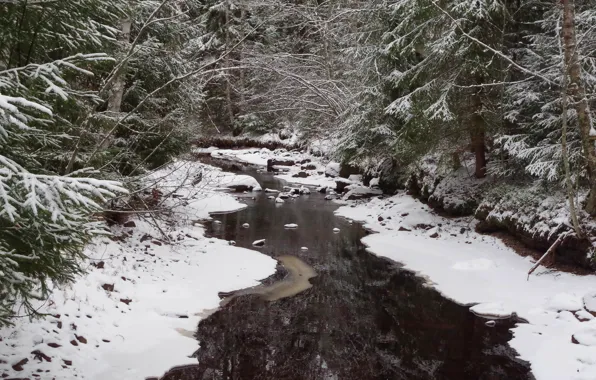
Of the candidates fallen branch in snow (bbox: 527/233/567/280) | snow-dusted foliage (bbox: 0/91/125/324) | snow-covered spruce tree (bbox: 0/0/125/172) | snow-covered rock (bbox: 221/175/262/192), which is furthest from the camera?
snow-covered rock (bbox: 221/175/262/192)

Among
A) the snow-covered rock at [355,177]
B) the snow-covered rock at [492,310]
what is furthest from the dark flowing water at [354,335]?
the snow-covered rock at [355,177]

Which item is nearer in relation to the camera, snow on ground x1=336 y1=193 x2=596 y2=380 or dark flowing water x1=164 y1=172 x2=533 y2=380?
dark flowing water x1=164 y1=172 x2=533 y2=380

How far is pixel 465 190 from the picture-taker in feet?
44.3

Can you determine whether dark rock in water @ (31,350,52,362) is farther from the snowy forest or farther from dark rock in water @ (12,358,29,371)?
the snowy forest

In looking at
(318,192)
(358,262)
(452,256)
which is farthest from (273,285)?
(318,192)

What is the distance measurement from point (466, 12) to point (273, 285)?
7897mm

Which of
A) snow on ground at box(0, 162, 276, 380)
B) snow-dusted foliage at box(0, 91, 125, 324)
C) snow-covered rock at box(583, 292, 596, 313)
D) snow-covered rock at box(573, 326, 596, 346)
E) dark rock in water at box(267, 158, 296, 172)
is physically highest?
snow-dusted foliage at box(0, 91, 125, 324)

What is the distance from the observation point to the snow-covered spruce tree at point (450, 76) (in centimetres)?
1151

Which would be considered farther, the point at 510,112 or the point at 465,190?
the point at 465,190

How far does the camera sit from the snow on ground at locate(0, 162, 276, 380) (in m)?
5.22

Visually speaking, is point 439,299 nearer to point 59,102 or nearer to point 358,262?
point 358,262

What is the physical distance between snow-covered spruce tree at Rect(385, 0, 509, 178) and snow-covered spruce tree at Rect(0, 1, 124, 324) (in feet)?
29.7

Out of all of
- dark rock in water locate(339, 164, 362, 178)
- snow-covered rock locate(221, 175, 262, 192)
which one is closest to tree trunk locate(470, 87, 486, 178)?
dark rock in water locate(339, 164, 362, 178)

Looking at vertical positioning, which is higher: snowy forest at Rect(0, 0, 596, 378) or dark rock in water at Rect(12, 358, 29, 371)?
snowy forest at Rect(0, 0, 596, 378)
